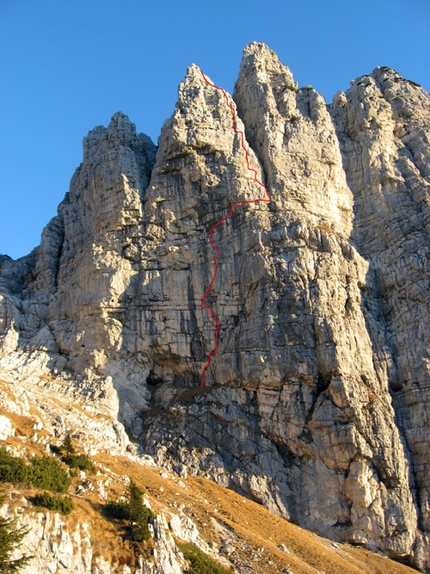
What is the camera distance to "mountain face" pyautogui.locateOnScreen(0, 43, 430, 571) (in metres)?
41.8

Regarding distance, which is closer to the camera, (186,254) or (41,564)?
(41,564)

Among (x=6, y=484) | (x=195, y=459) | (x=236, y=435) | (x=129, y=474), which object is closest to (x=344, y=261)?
(x=236, y=435)

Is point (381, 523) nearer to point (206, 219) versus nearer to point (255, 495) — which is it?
point (255, 495)

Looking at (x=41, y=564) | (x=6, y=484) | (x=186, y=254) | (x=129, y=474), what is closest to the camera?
(x=41, y=564)

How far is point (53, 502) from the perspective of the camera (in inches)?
1057

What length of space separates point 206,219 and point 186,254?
3672 millimetres

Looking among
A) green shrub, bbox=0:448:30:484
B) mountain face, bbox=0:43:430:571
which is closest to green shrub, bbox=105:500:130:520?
green shrub, bbox=0:448:30:484

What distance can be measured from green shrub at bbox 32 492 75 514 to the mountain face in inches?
586

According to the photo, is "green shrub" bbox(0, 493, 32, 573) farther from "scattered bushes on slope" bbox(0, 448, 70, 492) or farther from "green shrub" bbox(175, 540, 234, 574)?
"green shrub" bbox(175, 540, 234, 574)

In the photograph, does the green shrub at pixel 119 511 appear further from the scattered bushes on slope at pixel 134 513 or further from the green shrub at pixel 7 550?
the green shrub at pixel 7 550

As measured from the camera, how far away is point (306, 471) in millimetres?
41844

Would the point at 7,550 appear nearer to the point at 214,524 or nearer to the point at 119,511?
the point at 119,511

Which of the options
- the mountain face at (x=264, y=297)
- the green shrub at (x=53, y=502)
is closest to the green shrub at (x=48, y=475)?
the green shrub at (x=53, y=502)

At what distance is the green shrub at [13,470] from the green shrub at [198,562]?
8387 millimetres
